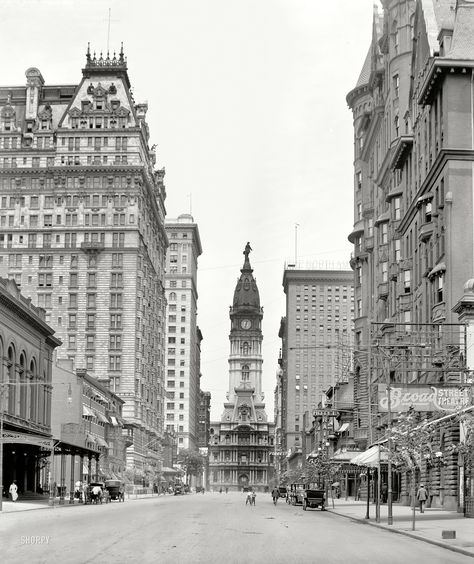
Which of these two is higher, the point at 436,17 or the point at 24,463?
the point at 436,17

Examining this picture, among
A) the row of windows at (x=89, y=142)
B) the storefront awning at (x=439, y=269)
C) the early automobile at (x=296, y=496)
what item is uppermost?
the row of windows at (x=89, y=142)

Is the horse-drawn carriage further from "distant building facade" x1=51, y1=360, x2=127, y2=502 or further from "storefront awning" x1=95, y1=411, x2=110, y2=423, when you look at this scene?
"storefront awning" x1=95, y1=411, x2=110, y2=423

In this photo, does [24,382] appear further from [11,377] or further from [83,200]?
[83,200]

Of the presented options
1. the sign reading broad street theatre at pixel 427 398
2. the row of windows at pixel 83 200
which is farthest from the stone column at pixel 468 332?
the row of windows at pixel 83 200

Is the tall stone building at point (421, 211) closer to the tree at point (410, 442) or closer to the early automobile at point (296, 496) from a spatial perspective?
the tree at point (410, 442)

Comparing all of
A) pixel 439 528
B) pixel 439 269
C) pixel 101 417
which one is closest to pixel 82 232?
pixel 101 417

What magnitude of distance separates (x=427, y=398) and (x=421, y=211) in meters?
28.6

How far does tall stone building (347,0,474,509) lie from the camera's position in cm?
5941

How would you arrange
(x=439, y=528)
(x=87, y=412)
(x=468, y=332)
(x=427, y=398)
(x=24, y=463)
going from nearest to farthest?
(x=439, y=528) → (x=427, y=398) → (x=468, y=332) → (x=24, y=463) → (x=87, y=412)

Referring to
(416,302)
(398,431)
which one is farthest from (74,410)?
(398,431)

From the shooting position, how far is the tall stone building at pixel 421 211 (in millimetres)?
59406

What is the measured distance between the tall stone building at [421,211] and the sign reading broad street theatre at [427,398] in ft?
1.27

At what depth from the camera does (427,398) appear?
44938mm

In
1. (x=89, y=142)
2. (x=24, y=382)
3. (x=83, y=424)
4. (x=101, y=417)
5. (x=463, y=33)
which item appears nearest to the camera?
(x=463, y=33)
